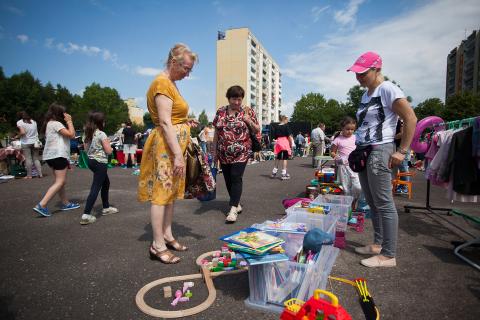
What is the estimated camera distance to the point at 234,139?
4348 mm

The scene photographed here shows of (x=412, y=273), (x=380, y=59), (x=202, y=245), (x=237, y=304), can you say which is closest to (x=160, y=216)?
(x=202, y=245)

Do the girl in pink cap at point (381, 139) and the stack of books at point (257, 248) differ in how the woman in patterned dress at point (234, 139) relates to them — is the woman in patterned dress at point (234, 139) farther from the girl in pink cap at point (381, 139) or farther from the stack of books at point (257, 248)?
the stack of books at point (257, 248)

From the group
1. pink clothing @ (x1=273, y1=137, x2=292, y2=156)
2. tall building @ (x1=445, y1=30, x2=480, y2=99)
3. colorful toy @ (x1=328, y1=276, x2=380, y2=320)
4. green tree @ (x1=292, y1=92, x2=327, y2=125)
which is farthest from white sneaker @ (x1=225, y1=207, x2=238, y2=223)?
green tree @ (x1=292, y1=92, x2=327, y2=125)

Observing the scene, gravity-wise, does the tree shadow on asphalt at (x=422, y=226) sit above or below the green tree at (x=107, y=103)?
below

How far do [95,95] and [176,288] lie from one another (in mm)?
76767

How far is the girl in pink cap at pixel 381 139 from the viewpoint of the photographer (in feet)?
8.63

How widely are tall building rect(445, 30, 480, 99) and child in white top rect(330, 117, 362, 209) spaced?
233 feet

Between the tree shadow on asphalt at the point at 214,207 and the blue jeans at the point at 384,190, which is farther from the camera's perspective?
the tree shadow on asphalt at the point at 214,207

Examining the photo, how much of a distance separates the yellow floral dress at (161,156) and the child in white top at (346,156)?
3.23m

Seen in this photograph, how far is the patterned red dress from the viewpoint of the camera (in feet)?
14.3

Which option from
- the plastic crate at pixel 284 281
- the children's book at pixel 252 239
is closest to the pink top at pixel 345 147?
the plastic crate at pixel 284 281

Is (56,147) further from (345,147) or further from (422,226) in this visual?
(422,226)

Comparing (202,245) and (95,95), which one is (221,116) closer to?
(202,245)

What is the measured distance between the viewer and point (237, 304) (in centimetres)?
217
